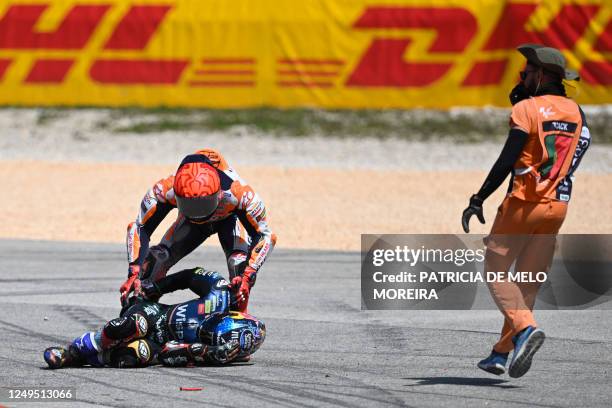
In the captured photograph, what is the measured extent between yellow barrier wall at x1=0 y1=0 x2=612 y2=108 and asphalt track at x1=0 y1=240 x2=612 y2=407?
976cm

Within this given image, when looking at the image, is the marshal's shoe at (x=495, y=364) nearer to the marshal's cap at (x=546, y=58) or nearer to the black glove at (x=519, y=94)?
the black glove at (x=519, y=94)

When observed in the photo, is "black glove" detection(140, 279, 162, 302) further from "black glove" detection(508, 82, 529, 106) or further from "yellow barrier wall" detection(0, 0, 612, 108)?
"yellow barrier wall" detection(0, 0, 612, 108)

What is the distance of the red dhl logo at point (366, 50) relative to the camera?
21.9 m

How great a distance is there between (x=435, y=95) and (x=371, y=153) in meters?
1.67

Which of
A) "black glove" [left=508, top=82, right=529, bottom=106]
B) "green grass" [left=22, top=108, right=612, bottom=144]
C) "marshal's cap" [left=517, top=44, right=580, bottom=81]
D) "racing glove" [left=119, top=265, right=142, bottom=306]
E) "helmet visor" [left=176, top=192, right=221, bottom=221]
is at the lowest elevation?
"green grass" [left=22, top=108, right=612, bottom=144]

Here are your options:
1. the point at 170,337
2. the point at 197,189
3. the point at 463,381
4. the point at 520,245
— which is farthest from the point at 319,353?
the point at 520,245

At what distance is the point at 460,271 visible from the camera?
831 centimetres

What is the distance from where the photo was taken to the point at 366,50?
72.9 feet

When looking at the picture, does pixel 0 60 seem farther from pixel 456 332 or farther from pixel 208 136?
pixel 456 332

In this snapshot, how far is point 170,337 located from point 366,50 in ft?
47.7

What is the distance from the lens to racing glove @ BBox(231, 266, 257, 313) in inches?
327

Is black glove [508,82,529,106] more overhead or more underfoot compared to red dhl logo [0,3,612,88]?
more overhead

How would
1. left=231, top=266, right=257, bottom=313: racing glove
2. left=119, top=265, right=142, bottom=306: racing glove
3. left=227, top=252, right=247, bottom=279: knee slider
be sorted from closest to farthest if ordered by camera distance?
1. left=119, top=265, right=142, bottom=306: racing glove
2. left=231, top=266, right=257, bottom=313: racing glove
3. left=227, top=252, right=247, bottom=279: knee slider

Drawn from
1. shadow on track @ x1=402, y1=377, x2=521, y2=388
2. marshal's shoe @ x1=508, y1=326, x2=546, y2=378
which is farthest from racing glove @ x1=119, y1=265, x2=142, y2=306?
marshal's shoe @ x1=508, y1=326, x2=546, y2=378
